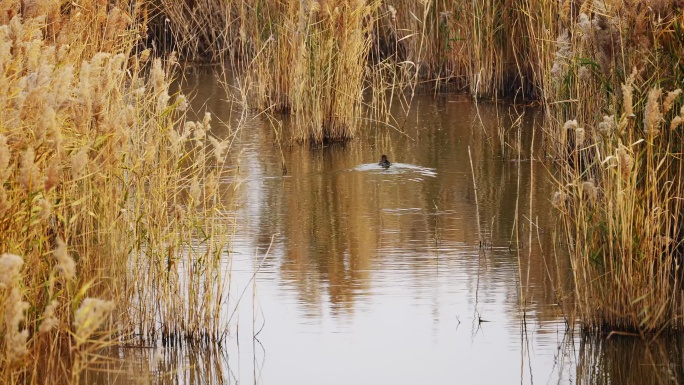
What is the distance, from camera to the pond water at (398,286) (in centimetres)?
376

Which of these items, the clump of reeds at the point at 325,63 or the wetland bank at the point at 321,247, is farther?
the clump of reeds at the point at 325,63

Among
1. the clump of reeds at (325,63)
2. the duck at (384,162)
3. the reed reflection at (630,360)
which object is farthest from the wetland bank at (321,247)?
the clump of reeds at (325,63)

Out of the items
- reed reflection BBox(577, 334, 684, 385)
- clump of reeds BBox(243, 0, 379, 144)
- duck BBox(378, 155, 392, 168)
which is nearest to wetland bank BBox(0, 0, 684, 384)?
reed reflection BBox(577, 334, 684, 385)

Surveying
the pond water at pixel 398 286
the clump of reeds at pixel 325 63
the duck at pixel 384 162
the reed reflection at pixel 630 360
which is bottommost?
the reed reflection at pixel 630 360

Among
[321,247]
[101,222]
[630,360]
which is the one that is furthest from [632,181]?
[101,222]

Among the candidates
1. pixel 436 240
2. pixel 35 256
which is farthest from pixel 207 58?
pixel 35 256

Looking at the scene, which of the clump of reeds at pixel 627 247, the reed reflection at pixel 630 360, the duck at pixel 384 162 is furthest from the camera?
the duck at pixel 384 162

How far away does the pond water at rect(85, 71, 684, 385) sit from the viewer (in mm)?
3762

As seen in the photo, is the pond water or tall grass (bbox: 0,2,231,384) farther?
the pond water

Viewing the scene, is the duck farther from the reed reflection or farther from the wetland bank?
the reed reflection

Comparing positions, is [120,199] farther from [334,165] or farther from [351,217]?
[334,165]

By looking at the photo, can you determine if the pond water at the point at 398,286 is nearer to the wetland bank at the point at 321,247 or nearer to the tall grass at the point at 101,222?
the wetland bank at the point at 321,247

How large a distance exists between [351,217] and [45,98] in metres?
2.78

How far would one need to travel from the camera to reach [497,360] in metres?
3.83
